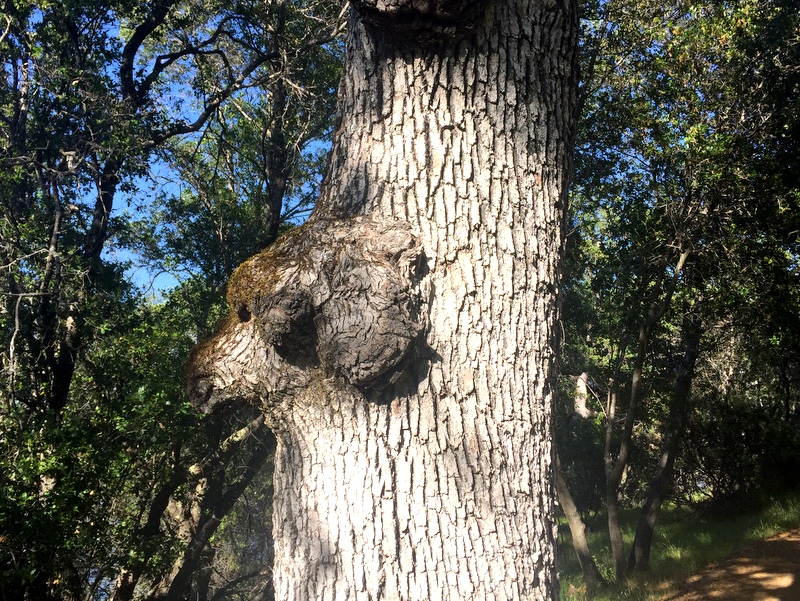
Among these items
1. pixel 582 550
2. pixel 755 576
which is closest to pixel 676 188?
pixel 755 576

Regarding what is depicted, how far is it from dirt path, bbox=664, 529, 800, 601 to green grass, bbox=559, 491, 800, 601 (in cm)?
26

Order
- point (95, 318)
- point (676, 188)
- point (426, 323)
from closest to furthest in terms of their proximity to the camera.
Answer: point (426, 323) → point (95, 318) → point (676, 188)

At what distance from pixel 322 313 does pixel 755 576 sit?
7.93m

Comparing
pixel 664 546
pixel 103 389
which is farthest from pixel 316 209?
pixel 664 546

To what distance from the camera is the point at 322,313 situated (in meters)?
1.99

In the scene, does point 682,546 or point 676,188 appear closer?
point 676,188

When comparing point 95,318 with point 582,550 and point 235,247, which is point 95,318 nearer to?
point 235,247

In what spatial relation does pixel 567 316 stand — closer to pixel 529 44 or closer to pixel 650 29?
pixel 650 29

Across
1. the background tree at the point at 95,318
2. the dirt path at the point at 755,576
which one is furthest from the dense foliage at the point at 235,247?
the dirt path at the point at 755,576

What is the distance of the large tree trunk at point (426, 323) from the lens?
1.82 metres

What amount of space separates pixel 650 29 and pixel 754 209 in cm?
291

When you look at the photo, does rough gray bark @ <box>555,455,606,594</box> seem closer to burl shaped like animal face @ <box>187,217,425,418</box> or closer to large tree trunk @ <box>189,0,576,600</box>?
large tree trunk @ <box>189,0,576,600</box>

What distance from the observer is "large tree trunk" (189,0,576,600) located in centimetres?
182

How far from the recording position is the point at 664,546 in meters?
10.1
